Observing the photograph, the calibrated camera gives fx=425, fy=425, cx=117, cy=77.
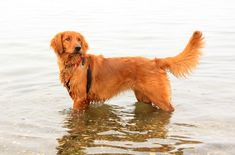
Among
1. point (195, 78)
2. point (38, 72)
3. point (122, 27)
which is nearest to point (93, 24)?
point (122, 27)

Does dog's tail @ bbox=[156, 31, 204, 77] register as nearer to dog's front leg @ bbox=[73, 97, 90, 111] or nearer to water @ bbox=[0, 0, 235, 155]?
water @ bbox=[0, 0, 235, 155]

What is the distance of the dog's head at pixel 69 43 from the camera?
344 inches

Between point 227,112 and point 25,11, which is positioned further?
point 25,11

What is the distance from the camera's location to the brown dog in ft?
29.1

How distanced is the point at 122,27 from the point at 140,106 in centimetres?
1345

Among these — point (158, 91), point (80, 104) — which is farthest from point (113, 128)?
point (158, 91)

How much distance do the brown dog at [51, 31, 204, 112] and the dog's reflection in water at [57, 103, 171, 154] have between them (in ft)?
1.26

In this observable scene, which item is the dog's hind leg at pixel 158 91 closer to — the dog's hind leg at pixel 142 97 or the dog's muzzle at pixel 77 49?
the dog's hind leg at pixel 142 97

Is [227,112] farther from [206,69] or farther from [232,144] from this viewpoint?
[206,69]

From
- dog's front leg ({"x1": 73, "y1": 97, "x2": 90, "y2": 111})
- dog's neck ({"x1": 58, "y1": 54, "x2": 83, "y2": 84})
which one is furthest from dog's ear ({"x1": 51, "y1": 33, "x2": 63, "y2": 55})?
dog's front leg ({"x1": 73, "y1": 97, "x2": 90, "y2": 111})

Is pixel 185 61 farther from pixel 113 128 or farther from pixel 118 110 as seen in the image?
pixel 113 128

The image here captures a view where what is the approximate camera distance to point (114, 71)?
909 centimetres

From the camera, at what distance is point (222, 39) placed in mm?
18500

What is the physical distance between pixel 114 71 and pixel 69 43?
1.13 meters
